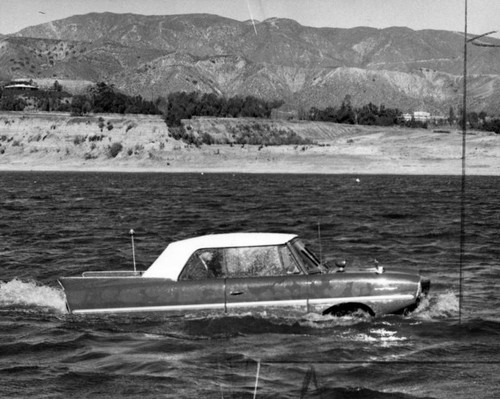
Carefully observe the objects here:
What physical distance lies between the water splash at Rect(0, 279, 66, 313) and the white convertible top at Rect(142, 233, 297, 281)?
247cm

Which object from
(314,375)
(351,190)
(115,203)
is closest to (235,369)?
(314,375)

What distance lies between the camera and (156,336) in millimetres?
15453

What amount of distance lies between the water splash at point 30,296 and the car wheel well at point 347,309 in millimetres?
5072

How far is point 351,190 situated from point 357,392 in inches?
2131

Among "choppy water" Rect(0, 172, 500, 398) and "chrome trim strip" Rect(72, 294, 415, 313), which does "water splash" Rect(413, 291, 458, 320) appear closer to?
"choppy water" Rect(0, 172, 500, 398)

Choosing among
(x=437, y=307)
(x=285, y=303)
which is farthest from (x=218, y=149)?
(x=285, y=303)

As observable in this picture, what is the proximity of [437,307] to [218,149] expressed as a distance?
325 feet

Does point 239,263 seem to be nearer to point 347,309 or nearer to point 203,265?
point 203,265

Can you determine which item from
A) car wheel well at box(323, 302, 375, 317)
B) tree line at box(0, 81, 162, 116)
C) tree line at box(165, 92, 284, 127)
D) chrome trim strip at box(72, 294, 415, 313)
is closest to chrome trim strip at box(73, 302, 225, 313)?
chrome trim strip at box(72, 294, 415, 313)

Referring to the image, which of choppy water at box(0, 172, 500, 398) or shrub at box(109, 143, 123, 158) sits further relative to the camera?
shrub at box(109, 143, 123, 158)

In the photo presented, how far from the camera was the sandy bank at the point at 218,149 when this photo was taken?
104 m

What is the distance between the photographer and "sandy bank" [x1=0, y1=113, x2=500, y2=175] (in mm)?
104125

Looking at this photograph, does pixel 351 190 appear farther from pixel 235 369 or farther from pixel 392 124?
pixel 392 124

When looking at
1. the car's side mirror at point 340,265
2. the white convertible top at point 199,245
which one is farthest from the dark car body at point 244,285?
the car's side mirror at point 340,265
